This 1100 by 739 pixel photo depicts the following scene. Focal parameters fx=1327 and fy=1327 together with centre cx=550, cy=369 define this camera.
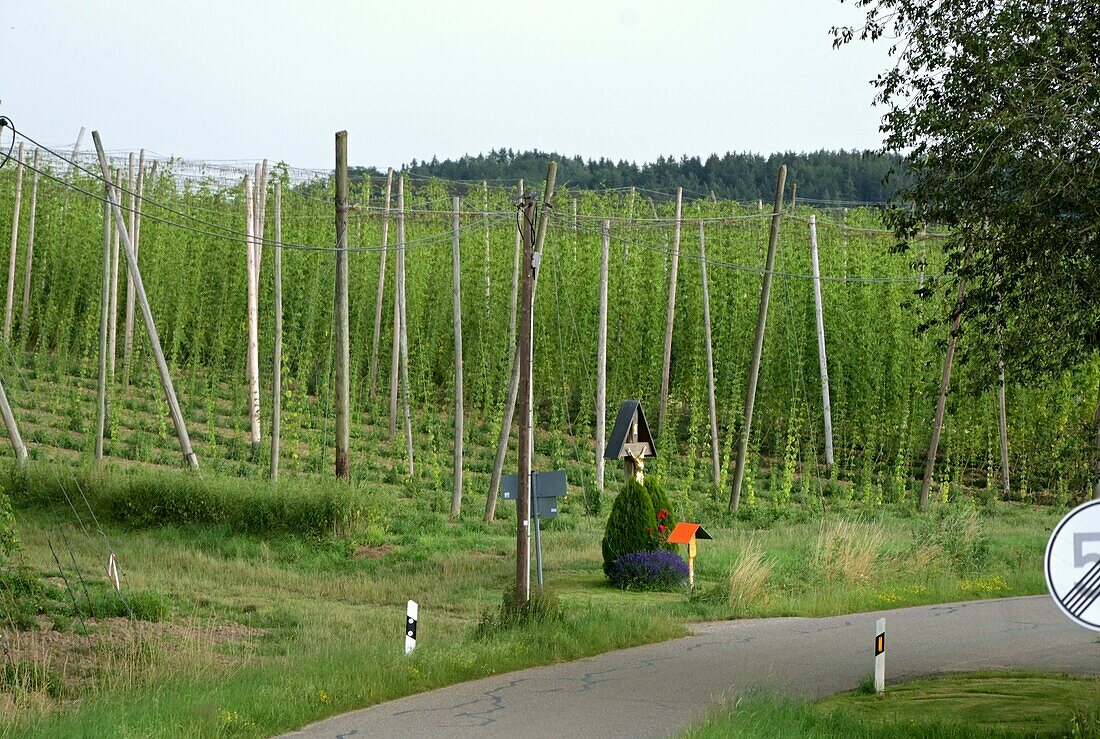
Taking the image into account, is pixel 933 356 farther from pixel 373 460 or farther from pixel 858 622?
pixel 858 622

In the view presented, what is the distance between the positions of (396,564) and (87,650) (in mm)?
9722

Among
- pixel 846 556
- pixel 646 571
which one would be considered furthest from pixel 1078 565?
pixel 846 556

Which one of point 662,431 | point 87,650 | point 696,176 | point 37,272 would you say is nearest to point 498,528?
point 662,431

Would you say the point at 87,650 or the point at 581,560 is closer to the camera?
the point at 87,650

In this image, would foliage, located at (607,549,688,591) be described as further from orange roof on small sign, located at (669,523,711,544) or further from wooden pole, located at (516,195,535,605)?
wooden pole, located at (516,195,535,605)

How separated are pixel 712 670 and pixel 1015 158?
639 centimetres

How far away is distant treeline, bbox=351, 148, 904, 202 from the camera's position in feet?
323

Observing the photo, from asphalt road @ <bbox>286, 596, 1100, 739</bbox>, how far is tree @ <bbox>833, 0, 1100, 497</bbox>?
142 inches

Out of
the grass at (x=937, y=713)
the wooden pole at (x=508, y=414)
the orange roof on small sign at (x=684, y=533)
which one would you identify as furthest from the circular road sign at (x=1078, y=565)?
the wooden pole at (x=508, y=414)

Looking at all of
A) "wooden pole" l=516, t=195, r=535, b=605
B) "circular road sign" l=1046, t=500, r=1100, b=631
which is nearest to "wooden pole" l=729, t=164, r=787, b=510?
"wooden pole" l=516, t=195, r=535, b=605

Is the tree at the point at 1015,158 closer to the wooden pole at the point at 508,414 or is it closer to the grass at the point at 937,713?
the grass at the point at 937,713

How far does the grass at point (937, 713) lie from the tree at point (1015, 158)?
245cm

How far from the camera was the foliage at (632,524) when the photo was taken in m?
22.5

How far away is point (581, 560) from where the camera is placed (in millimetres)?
25703
